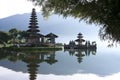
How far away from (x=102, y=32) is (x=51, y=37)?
1817 inches

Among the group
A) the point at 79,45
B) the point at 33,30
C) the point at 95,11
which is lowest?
the point at 95,11

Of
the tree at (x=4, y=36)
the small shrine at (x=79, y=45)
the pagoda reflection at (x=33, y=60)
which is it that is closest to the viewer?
the pagoda reflection at (x=33, y=60)

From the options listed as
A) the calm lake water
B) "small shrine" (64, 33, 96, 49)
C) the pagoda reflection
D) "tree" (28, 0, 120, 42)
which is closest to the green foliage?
"small shrine" (64, 33, 96, 49)

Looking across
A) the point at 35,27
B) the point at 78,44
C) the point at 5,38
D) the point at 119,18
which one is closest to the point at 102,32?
the point at 119,18

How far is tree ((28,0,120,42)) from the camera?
6985mm

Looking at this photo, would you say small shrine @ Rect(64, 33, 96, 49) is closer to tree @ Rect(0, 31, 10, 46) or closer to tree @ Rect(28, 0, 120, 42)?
tree @ Rect(0, 31, 10, 46)

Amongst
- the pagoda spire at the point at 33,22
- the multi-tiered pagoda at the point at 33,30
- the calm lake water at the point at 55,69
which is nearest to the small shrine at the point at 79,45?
the multi-tiered pagoda at the point at 33,30

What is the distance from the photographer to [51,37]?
5359cm

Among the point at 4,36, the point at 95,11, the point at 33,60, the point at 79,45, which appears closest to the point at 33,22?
the point at 79,45

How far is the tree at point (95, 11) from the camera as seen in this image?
6.98m

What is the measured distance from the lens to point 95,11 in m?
7.16

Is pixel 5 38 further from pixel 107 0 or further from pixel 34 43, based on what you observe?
pixel 107 0

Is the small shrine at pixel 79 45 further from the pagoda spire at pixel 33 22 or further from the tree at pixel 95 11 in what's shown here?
the tree at pixel 95 11

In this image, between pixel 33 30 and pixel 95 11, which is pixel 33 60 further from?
pixel 33 30
